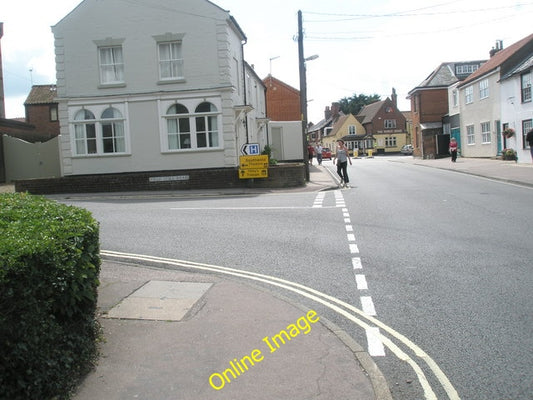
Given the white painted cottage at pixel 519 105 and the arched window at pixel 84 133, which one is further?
the white painted cottage at pixel 519 105

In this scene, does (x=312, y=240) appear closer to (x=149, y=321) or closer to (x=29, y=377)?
(x=149, y=321)

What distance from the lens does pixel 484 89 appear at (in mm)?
37438

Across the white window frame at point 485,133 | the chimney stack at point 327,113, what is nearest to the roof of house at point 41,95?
the white window frame at point 485,133

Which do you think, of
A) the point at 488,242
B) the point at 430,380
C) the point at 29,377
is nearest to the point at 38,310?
the point at 29,377

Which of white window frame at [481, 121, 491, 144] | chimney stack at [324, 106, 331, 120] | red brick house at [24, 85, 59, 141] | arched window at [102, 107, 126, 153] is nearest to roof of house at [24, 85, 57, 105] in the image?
red brick house at [24, 85, 59, 141]

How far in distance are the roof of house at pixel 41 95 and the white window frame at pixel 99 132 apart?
26632mm

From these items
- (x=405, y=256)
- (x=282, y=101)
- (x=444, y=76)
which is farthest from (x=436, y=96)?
(x=405, y=256)

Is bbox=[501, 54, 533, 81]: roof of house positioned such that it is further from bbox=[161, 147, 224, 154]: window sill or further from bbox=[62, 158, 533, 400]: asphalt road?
bbox=[161, 147, 224, 154]: window sill

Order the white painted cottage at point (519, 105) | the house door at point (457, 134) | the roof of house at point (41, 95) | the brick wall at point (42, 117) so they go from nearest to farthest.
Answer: the white painted cottage at point (519, 105) → the house door at point (457, 134) → the roof of house at point (41, 95) → the brick wall at point (42, 117)

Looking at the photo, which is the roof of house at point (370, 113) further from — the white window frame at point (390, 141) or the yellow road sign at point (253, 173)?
the yellow road sign at point (253, 173)

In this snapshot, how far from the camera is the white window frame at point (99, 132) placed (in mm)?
23359

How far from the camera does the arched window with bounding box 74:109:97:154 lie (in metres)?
23.6

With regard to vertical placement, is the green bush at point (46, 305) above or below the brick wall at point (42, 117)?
below

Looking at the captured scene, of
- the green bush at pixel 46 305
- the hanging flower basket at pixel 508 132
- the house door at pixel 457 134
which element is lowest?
the green bush at pixel 46 305
